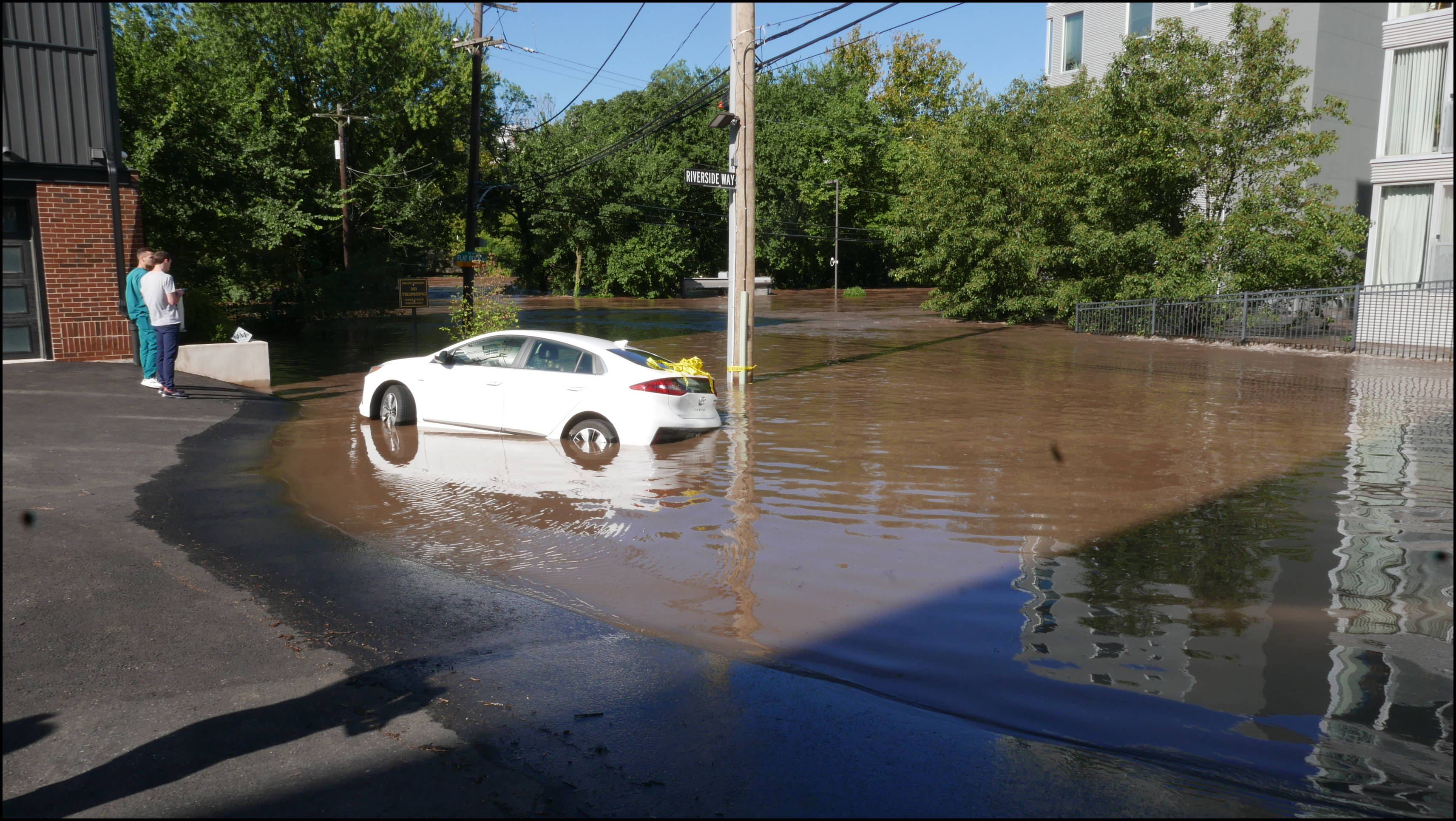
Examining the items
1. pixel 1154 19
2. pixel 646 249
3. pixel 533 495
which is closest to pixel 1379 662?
pixel 533 495

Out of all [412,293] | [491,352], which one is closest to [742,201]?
[491,352]

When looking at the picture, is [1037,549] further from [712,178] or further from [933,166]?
[933,166]

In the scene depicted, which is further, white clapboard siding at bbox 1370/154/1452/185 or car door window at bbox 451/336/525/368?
white clapboard siding at bbox 1370/154/1452/185

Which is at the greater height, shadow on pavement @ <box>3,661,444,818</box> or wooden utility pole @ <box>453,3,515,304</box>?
wooden utility pole @ <box>453,3,515,304</box>

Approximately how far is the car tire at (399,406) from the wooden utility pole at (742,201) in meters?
6.00

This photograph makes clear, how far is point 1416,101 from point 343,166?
28.5m

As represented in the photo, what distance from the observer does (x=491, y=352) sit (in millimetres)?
12359

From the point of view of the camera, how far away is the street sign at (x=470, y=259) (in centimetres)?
2528

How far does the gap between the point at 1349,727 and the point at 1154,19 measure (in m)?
39.1

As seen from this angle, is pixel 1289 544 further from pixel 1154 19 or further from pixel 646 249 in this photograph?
pixel 646 249

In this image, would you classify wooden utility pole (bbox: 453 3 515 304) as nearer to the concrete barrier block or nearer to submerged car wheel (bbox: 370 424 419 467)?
the concrete barrier block

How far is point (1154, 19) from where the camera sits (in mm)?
37844

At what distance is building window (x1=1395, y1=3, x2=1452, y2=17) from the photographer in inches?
940

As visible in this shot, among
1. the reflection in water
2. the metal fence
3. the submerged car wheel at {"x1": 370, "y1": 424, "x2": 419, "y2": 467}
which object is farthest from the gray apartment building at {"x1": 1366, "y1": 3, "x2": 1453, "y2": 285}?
the submerged car wheel at {"x1": 370, "y1": 424, "x2": 419, "y2": 467}
